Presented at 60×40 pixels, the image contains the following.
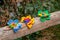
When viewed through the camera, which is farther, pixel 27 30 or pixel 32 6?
pixel 32 6

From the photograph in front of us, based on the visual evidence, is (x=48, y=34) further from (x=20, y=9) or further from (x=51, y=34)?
(x=20, y=9)

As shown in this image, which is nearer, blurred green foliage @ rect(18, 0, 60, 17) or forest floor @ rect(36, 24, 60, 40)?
blurred green foliage @ rect(18, 0, 60, 17)

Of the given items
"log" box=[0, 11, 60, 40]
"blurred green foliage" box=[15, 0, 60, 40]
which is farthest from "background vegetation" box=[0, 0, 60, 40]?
"log" box=[0, 11, 60, 40]

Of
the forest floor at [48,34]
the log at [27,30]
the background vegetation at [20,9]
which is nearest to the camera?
the log at [27,30]

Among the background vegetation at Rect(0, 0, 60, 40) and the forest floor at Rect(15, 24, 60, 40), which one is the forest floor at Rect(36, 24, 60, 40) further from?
the background vegetation at Rect(0, 0, 60, 40)

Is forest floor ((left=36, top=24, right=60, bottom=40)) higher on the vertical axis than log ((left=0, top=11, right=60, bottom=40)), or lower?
lower

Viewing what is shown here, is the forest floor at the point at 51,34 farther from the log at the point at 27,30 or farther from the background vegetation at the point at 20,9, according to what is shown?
the log at the point at 27,30

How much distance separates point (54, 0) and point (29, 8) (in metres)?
0.72

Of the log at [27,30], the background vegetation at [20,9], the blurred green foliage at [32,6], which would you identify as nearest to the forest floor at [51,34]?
the background vegetation at [20,9]

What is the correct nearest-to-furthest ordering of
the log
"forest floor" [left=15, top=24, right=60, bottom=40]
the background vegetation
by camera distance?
1. the log
2. the background vegetation
3. "forest floor" [left=15, top=24, right=60, bottom=40]

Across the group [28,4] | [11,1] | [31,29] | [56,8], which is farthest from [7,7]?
[56,8]

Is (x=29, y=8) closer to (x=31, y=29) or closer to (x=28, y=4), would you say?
(x=28, y=4)

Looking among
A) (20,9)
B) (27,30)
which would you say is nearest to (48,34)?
(20,9)

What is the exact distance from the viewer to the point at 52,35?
11.4 ft
